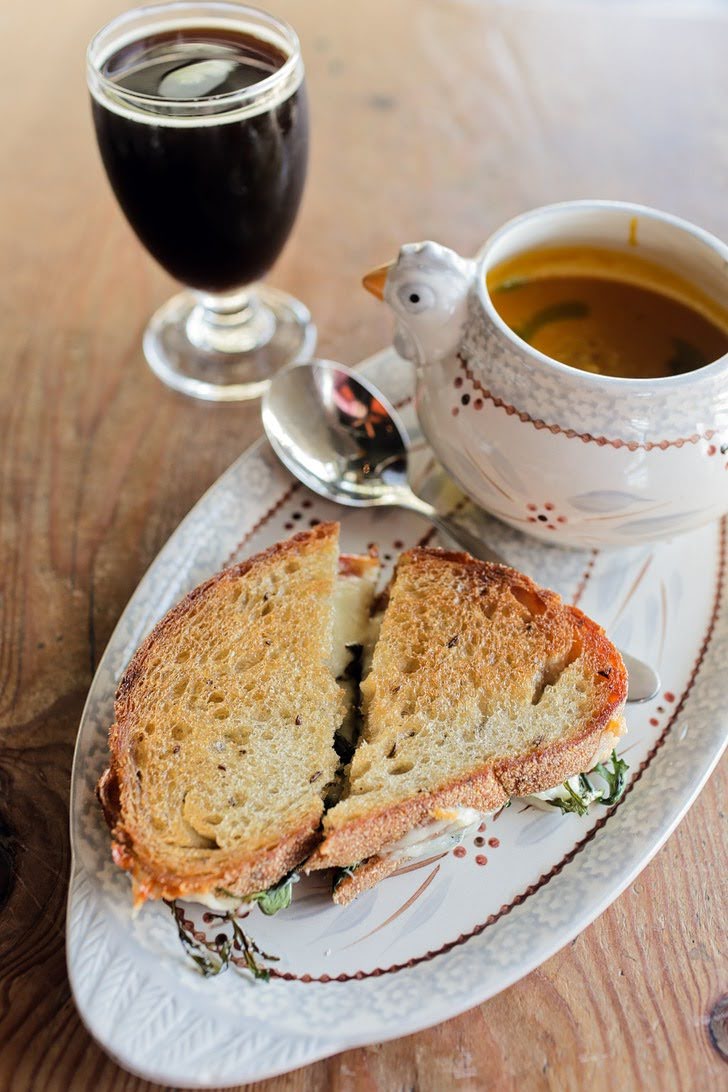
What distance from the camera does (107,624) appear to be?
4.18 feet

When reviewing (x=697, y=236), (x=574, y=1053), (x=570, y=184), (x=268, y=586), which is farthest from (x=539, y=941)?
(x=570, y=184)

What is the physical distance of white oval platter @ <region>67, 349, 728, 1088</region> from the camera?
0.84 meters

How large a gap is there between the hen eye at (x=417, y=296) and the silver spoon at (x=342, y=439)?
0.27m

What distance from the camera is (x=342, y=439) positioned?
4.65ft

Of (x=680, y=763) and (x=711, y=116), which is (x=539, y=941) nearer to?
(x=680, y=763)

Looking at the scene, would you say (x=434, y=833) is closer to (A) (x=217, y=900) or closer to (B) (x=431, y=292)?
(A) (x=217, y=900)

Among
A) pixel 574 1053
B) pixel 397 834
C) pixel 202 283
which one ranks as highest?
pixel 202 283

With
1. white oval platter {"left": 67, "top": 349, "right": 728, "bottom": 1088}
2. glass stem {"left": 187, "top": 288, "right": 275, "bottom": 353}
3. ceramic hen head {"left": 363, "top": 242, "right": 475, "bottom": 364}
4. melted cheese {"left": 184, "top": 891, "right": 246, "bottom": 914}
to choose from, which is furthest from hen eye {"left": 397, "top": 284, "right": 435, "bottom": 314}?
melted cheese {"left": 184, "top": 891, "right": 246, "bottom": 914}

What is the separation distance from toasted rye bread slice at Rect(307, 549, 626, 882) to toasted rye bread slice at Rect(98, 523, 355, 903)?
48mm

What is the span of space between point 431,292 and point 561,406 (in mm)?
213

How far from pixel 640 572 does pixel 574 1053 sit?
1.96 ft

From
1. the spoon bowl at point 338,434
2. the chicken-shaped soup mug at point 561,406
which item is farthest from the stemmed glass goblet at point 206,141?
the chicken-shaped soup mug at point 561,406

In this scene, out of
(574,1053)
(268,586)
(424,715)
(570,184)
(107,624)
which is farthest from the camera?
(570,184)

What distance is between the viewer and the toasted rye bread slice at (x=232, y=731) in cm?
92
